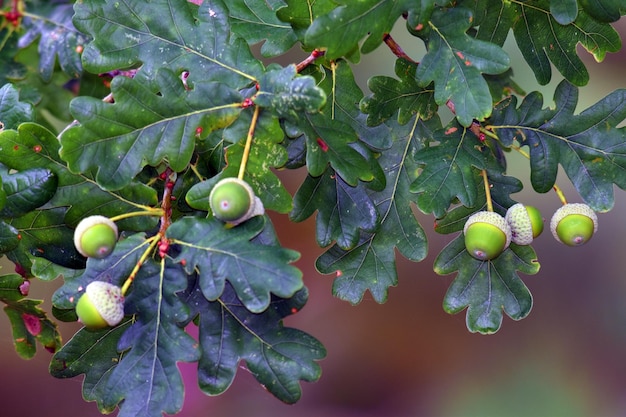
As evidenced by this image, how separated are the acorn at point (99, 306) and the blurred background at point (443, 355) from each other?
228 centimetres

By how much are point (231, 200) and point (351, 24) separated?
11.8 inches

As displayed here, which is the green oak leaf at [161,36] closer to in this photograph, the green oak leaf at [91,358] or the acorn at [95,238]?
the acorn at [95,238]

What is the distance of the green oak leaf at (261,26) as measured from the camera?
4.05ft

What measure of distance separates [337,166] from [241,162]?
0.15m

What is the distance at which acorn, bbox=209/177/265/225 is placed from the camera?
0.96m

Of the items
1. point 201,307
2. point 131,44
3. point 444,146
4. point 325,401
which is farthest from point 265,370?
point 325,401

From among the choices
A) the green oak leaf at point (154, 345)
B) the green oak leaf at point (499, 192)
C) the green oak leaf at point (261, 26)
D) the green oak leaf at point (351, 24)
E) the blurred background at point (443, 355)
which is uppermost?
the green oak leaf at point (351, 24)

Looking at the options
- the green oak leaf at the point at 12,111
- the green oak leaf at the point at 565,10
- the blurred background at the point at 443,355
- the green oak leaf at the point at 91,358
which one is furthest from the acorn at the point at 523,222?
the blurred background at the point at 443,355

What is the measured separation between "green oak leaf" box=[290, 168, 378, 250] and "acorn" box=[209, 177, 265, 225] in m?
0.22

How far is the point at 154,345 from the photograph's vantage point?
1.04 m

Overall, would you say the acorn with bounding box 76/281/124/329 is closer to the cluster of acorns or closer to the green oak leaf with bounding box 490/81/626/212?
the cluster of acorns

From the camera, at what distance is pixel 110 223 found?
3.38ft

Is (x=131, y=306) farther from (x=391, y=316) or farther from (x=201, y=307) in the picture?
(x=391, y=316)

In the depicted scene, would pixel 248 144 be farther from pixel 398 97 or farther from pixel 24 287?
pixel 24 287
